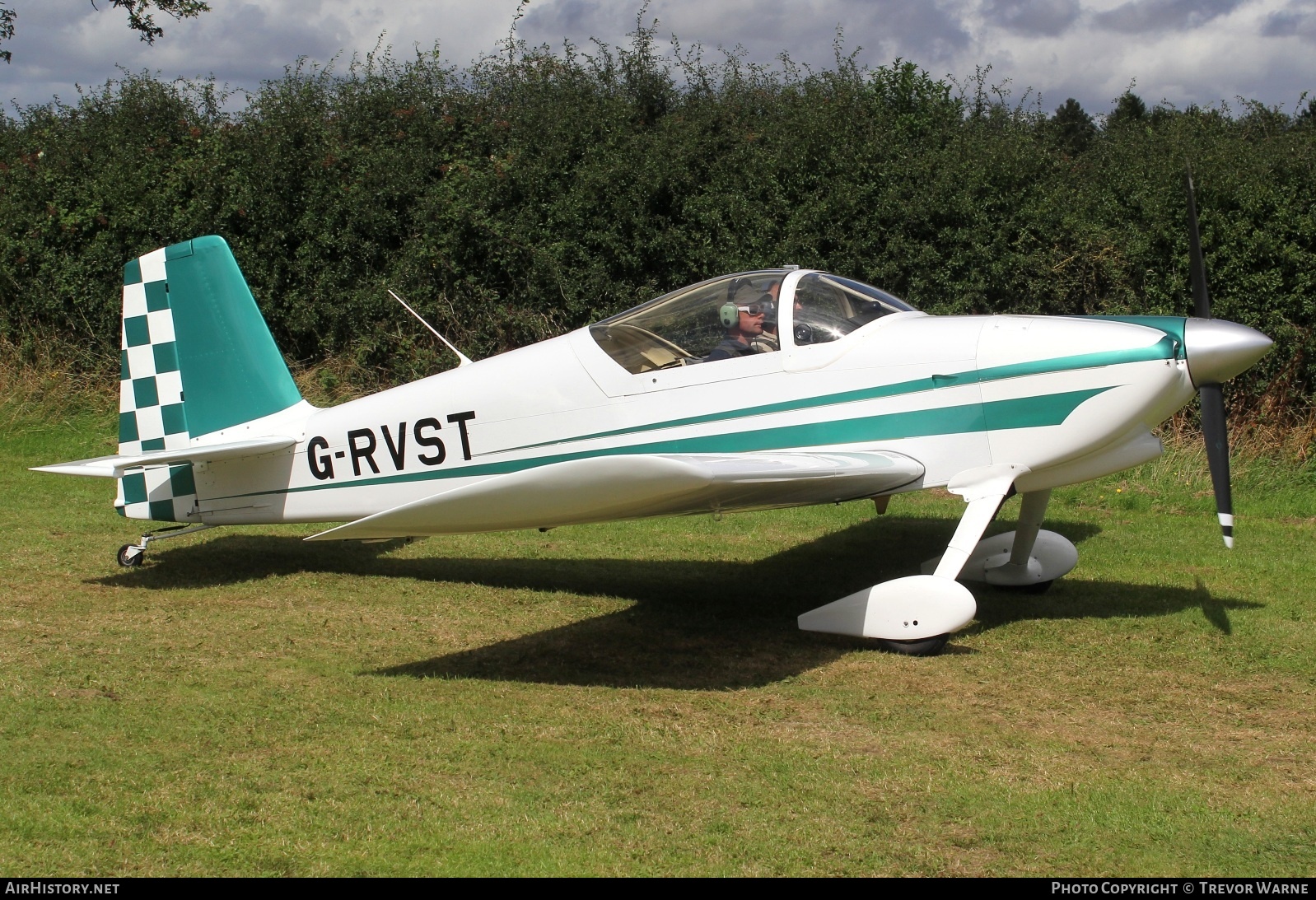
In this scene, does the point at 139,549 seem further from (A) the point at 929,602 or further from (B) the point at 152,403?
(A) the point at 929,602

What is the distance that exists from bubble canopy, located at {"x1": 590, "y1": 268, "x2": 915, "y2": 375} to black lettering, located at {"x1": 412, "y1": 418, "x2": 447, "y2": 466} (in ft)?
3.61

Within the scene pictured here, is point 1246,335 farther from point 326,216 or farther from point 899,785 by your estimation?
point 326,216

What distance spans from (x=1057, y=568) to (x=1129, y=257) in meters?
4.98

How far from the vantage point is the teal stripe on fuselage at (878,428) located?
5.59 meters

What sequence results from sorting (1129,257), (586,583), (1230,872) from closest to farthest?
(1230,872)
(586,583)
(1129,257)

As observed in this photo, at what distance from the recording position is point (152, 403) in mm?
7117

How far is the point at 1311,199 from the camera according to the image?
31.5 ft

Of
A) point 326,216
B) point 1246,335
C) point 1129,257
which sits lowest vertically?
point 1246,335

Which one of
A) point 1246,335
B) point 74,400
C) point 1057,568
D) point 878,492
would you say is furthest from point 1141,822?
point 74,400

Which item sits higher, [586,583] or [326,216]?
[326,216]

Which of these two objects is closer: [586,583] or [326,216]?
[586,583]

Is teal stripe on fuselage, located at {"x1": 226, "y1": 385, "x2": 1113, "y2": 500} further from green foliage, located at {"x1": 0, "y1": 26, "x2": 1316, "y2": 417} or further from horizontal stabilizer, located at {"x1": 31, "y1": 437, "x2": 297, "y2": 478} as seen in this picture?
green foliage, located at {"x1": 0, "y1": 26, "x2": 1316, "y2": 417}

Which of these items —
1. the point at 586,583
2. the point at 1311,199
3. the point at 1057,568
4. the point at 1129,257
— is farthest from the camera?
the point at 1129,257

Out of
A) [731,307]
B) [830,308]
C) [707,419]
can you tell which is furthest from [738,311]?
[707,419]
